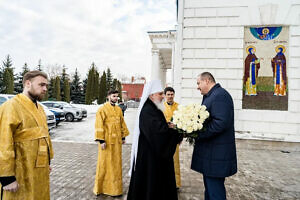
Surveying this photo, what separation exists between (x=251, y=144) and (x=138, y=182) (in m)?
6.54

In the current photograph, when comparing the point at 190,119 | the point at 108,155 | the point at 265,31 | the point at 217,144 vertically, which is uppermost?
the point at 265,31

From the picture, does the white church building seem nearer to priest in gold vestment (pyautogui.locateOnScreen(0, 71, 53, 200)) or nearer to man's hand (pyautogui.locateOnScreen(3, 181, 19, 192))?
priest in gold vestment (pyautogui.locateOnScreen(0, 71, 53, 200))

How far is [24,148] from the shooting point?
2180 mm

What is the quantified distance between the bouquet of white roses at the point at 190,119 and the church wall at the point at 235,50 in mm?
5477

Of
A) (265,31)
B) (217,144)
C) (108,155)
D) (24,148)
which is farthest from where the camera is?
(265,31)

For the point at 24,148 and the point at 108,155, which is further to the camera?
the point at 108,155

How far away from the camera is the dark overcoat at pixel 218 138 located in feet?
8.54

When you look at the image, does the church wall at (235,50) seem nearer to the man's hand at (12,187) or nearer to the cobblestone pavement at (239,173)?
the cobblestone pavement at (239,173)

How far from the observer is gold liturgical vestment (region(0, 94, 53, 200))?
79.7 inches

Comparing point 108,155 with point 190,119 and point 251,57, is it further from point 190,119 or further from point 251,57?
point 251,57

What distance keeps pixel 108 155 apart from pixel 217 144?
2165mm

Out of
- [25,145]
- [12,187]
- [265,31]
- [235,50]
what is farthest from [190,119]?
[265,31]

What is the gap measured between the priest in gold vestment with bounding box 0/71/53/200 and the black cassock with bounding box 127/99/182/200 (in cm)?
113

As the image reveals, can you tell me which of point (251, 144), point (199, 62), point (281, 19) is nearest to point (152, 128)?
point (199, 62)
